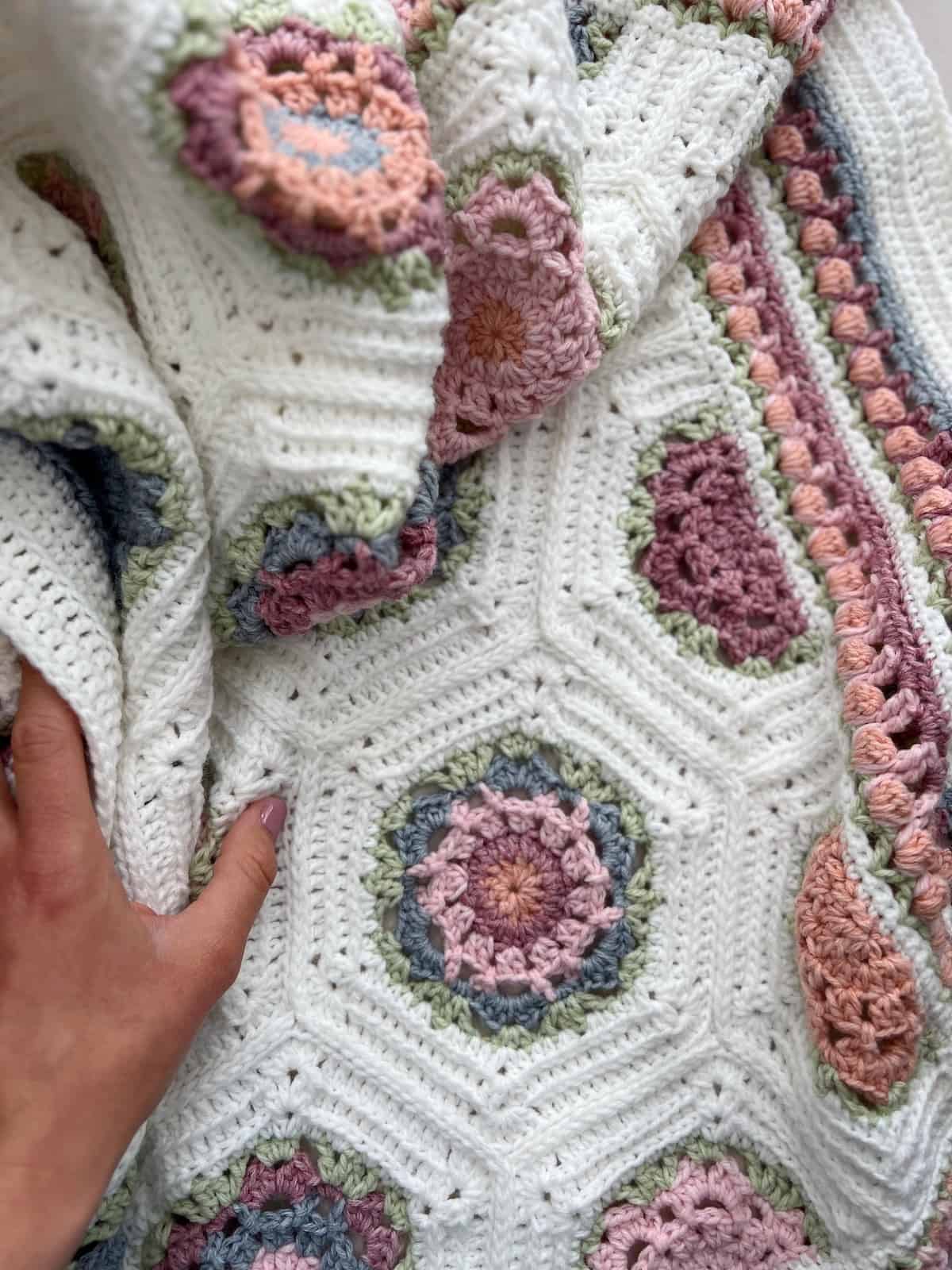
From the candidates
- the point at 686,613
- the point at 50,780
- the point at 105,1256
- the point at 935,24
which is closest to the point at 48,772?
the point at 50,780

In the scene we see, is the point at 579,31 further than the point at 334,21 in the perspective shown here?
Yes

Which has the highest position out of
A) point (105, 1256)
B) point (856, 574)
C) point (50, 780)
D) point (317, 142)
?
point (317, 142)

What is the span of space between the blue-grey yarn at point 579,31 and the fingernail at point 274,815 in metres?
0.62

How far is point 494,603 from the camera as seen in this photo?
0.84 meters

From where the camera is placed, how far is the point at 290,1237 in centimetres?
79

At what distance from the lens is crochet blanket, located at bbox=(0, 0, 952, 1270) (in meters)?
0.70

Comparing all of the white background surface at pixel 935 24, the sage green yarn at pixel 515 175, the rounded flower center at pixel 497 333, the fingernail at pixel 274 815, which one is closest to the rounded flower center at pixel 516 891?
the fingernail at pixel 274 815

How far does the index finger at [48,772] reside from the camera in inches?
26.2

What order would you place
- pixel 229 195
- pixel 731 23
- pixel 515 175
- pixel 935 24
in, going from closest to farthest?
pixel 229 195 → pixel 515 175 → pixel 731 23 → pixel 935 24

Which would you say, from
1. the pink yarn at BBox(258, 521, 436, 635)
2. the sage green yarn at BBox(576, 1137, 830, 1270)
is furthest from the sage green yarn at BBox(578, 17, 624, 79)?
the sage green yarn at BBox(576, 1137, 830, 1270)

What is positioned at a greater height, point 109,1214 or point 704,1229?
point 704,1229

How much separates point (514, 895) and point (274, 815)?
7.8 inches

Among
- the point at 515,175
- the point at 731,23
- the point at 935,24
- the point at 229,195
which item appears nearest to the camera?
the point at 229,195

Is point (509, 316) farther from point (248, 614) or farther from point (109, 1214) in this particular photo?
point (109, 1214)
